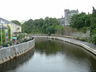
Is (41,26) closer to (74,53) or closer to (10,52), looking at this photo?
(74,53)

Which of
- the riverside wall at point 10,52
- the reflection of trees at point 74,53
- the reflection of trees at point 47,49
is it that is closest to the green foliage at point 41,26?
the reflection of trees at point 47,49

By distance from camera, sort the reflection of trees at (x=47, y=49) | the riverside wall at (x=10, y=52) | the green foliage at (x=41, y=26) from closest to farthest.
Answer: the riverside wall at (x=10, y=52) < the reflection of trees at (x=47, y=49) < the green foliage at (x=41, y=26)

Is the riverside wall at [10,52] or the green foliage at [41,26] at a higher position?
the green foliage at [41,26]

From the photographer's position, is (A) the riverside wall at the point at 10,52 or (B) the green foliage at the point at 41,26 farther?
(B) the green foliage at the point at 41,26

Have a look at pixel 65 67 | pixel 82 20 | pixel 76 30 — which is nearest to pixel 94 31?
pixel 82 20

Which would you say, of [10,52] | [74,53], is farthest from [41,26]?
[10,52]

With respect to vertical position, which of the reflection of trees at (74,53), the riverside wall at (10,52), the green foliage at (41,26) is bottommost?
the reflection of trees at (74,53)

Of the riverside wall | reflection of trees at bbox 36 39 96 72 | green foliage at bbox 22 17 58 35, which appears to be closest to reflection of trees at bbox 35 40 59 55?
reflection of trees at bbox 36 39 96 72

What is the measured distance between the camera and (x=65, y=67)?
1648 centimetres

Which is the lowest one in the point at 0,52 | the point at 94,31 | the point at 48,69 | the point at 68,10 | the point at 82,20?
the point at 48,69

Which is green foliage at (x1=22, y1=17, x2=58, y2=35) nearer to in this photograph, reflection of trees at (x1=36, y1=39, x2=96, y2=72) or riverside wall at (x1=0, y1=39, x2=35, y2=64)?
reflection of trees at (x1=36, y1=39, x2=96, y2=72)

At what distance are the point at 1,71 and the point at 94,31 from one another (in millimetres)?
25558

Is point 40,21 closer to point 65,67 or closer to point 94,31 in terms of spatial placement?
point 94,31

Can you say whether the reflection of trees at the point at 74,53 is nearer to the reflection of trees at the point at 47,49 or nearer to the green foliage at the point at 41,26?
the reflection of trees at the point at 47,49
